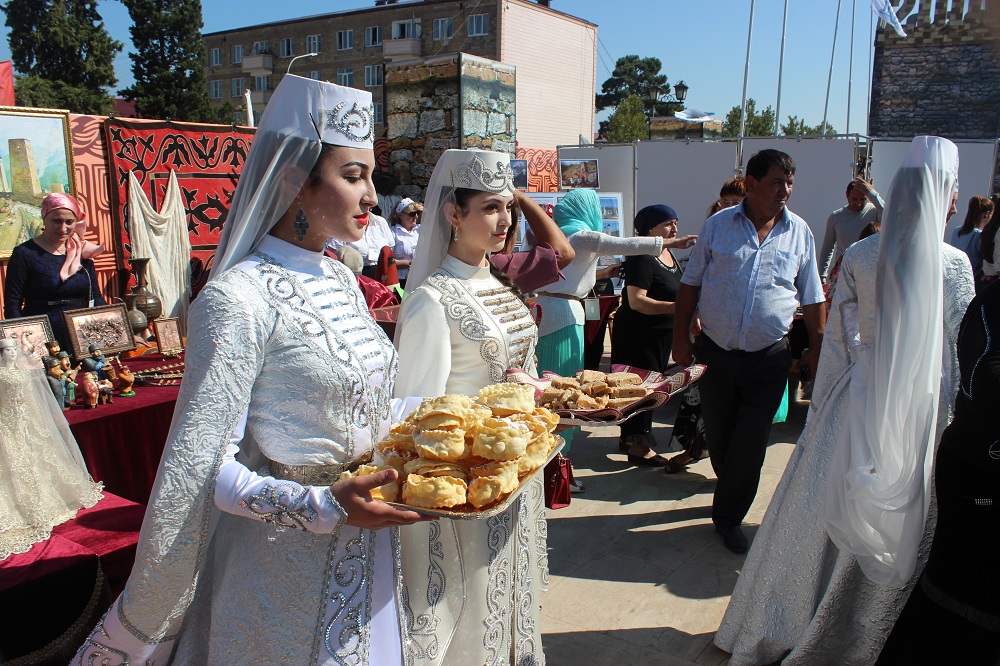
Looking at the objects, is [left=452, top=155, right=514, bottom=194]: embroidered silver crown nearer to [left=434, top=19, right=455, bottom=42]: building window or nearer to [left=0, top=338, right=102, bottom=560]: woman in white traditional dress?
[left=0, top=338, right=102, bottom=560]: woman in white traditional dress

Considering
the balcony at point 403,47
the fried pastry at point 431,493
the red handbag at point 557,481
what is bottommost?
the red handbag at point 557,481

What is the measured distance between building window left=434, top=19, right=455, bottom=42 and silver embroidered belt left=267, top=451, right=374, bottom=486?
37246 millimetres

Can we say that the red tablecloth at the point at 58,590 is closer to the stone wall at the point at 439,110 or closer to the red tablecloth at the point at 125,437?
the red tablecloth at the point at 125,437

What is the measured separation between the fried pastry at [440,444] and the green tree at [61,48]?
29875mm

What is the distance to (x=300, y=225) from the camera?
1.65 m

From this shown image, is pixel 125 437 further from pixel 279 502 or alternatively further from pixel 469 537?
pixel 279 502

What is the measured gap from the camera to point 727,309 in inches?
142

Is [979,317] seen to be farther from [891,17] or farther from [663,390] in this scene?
[891,17]

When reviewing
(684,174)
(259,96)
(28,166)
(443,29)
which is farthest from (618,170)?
(259,96)

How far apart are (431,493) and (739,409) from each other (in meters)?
2.68

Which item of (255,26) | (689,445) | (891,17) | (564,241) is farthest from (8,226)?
(255,26)

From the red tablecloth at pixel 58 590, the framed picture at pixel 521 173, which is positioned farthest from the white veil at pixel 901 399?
the framed picture at pixel 521 173

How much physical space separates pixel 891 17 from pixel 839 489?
1697cm

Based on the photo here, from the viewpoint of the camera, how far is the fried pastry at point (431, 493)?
4.69 ft
